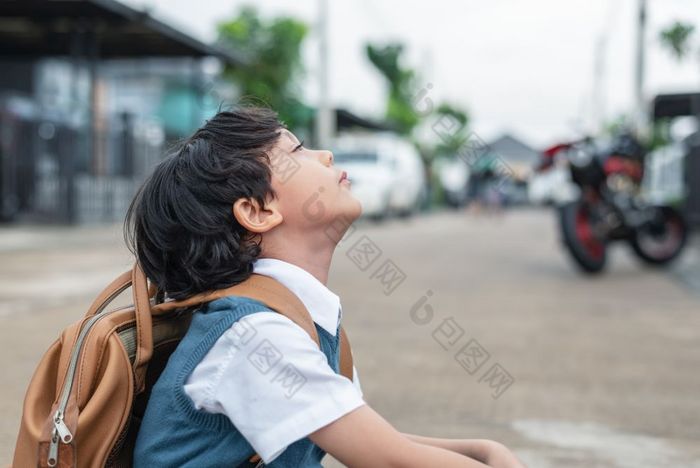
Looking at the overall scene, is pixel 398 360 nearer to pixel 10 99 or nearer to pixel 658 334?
pixel 658 334

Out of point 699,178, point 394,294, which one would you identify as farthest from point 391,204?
point 394,294

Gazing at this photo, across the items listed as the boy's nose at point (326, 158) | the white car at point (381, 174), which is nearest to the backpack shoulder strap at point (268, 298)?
the boy's nose at point (326, 158)

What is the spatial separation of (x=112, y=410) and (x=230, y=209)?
393 mm

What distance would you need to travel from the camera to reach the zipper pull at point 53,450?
1.53m

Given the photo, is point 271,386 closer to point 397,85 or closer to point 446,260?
point 446,260

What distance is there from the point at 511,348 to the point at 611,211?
167 inches

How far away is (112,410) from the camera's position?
1580 millimetres

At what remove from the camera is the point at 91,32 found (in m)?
16.5

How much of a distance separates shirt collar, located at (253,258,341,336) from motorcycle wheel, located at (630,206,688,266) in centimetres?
810

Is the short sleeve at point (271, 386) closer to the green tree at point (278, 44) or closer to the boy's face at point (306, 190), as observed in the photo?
the boy's face at point (306, 190)

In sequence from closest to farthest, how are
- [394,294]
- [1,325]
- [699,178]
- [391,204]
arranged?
1. [1,325]
2. [394,294]
3. [699,178]
4. [391,204]

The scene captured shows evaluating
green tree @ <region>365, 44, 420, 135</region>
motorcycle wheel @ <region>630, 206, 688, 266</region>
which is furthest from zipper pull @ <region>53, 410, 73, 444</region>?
green tree @ <region>365, 44, 420, 135</region>

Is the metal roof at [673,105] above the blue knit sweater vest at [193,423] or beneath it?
beneath

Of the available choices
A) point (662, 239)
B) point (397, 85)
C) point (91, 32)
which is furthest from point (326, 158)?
point (397, 85)
